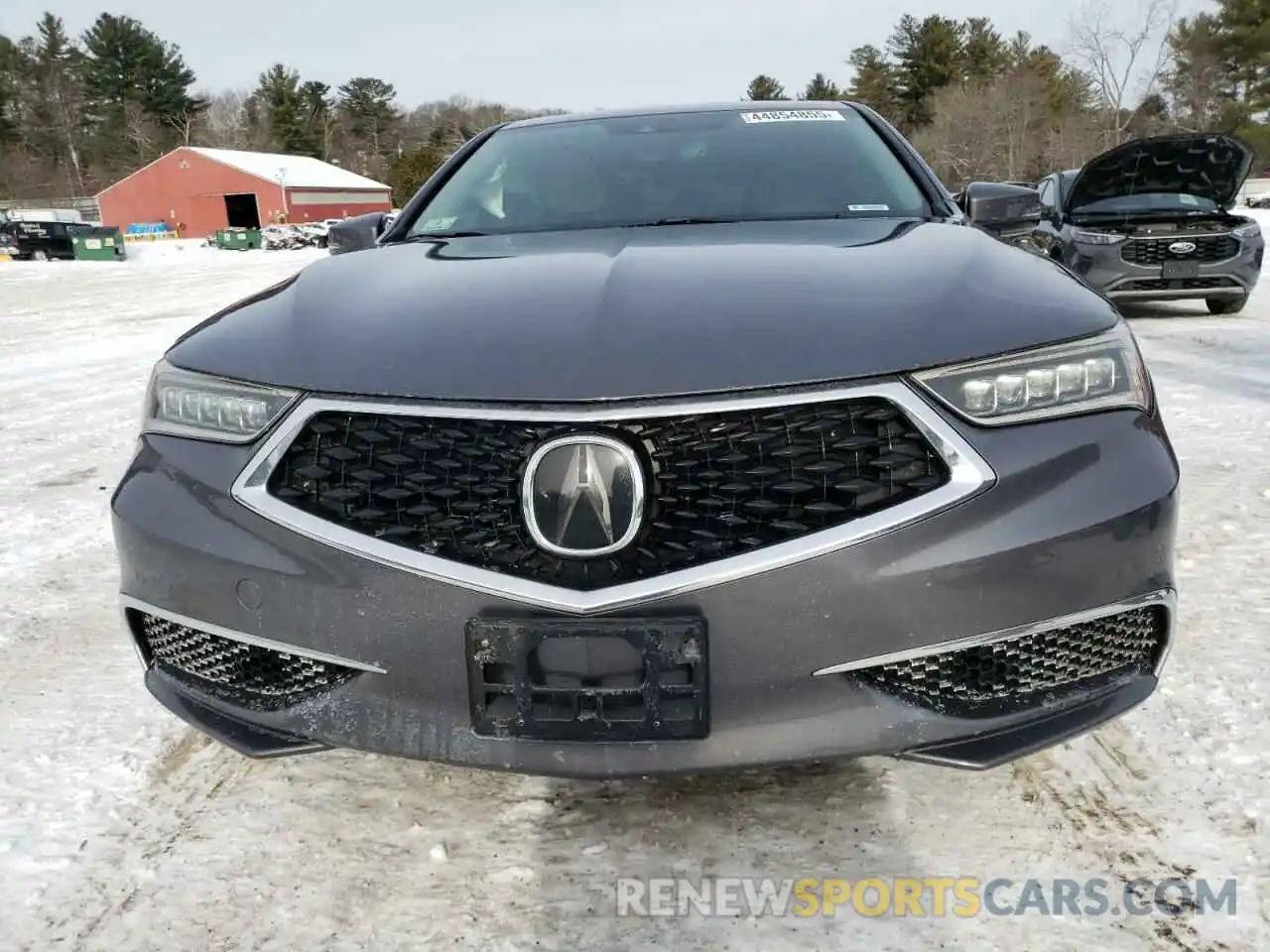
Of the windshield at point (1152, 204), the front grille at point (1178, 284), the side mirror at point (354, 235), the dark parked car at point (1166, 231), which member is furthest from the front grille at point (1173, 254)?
the side mirror at point (354, 235)

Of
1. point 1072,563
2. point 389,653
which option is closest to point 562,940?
point 389,653

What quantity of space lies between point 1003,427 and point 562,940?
41.2 inches

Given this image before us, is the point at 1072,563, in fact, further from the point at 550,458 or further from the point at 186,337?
the point at 186,337

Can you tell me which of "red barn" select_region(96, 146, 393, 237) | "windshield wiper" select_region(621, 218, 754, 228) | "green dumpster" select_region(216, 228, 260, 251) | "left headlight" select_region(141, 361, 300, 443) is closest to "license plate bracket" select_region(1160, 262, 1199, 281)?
"windshield wiper" select_region(621, 218, 754, 228)

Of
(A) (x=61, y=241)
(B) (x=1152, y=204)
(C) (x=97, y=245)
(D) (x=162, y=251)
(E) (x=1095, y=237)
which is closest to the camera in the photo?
(E) (x=1095, y=237)

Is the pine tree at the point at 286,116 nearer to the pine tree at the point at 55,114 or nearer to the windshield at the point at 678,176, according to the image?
the pine tree at the point at 55,114

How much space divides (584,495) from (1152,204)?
892 cm

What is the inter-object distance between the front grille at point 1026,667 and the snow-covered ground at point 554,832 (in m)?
0.32

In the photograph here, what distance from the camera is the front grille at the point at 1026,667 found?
1.57 m

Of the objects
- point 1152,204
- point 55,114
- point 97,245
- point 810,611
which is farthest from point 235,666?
point 55,114

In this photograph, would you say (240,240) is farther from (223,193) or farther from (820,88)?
(820,88)

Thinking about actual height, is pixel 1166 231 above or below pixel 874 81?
below

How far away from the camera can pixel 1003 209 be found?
107 inches

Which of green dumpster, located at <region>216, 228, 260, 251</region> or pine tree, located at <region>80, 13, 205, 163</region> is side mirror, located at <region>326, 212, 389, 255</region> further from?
pine tree, located at <region>80, 13, 205, 163</region>
